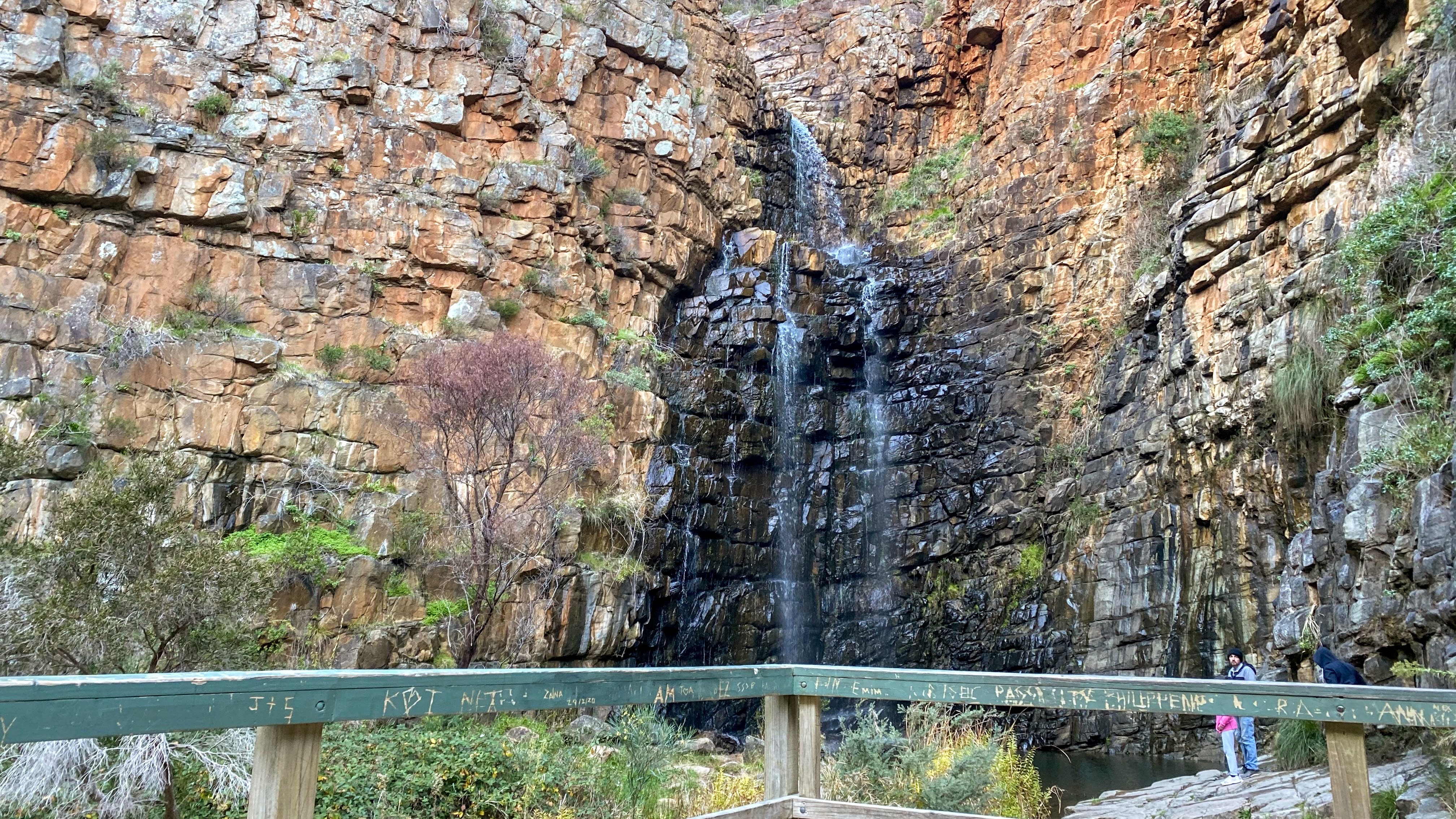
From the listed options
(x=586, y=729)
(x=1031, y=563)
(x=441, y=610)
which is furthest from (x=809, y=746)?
(x=1031, y=563)

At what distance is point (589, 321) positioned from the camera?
68.9 feet

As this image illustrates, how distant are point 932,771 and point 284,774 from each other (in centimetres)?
689

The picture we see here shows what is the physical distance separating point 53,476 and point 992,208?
20860 millimetres

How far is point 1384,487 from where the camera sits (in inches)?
339

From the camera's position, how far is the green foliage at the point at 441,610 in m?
15.8

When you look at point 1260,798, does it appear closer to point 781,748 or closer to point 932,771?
point 932,771

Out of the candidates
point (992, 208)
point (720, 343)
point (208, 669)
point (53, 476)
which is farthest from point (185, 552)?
point (992, 208)

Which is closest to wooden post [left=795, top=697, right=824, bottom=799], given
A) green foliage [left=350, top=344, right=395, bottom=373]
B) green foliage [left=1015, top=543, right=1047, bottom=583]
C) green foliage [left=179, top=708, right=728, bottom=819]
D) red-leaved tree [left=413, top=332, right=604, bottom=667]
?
green foliage [left=179, top=708, right=728, bottom=819]

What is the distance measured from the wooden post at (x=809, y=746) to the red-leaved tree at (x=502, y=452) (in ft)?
36.4

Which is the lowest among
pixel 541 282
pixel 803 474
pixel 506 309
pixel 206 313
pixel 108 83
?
pixel 803 474

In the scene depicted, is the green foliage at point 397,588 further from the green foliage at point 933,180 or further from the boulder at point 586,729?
the green foliage at point 933,180

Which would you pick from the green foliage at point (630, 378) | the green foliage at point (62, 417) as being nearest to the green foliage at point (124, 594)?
the green foliage at point (62, 417)

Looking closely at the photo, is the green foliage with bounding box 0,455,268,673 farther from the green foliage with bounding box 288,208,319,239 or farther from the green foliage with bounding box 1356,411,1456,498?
the green foliage with bounding box 1356,411,1456,498

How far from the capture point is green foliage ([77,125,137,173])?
17.7m
